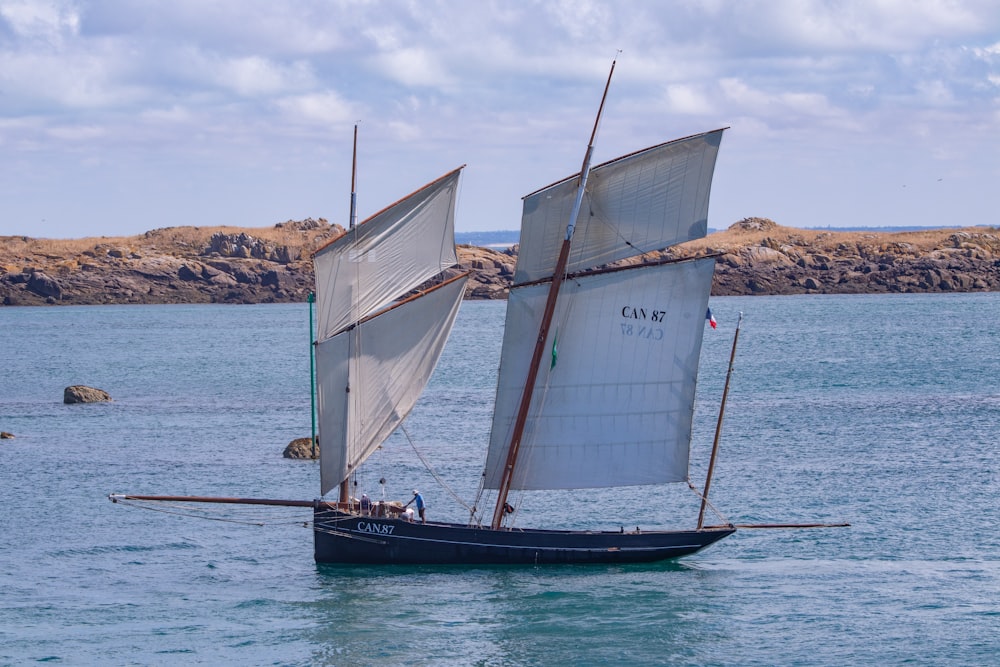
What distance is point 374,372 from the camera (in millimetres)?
42219

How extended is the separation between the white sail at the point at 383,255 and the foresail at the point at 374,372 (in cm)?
62

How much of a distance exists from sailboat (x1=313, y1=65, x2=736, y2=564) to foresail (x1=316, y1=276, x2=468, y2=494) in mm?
44

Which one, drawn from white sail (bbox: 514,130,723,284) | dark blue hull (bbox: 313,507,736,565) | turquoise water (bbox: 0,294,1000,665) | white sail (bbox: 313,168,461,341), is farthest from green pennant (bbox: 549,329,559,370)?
turquoise water (bbox: 0,294,1000,665)

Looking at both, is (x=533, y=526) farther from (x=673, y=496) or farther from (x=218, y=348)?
(x=218, y=348)

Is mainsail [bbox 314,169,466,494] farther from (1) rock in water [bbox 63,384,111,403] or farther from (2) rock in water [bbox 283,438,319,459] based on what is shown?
(1) rock in water [bbox 63,384,111,403]

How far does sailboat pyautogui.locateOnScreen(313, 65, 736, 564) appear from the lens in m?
41.6

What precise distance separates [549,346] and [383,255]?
19.8 ft

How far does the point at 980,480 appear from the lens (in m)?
→ 56.4

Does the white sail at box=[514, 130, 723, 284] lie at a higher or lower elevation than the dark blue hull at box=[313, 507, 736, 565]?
higher

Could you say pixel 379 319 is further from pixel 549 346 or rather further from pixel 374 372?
pixel 549 346

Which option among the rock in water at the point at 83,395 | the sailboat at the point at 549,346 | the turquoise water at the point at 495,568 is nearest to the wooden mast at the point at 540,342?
the sailboat at the point at 549,346

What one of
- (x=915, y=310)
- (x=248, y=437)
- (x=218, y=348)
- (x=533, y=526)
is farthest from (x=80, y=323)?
(x=533, y=526)

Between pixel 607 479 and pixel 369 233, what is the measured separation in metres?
11.0

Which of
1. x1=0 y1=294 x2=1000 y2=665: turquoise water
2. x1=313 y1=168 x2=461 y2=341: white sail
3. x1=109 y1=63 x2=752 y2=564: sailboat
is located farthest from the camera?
x1=109 y1=63 x2=752 y2=564: sailboat
